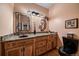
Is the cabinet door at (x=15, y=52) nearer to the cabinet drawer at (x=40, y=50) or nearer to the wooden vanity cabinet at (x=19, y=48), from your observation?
the wooden vanity cabinet at (x=19, y=48)

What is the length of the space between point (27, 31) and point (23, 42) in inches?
7.1

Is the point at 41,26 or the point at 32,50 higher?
the point at 41,26

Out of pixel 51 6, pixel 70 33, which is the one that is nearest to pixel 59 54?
pixel 70 33

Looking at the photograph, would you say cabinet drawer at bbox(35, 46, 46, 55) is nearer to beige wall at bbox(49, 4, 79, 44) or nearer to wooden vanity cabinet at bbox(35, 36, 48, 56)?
wooden vanity cabinet at bbox(35, 36, 48, 56)

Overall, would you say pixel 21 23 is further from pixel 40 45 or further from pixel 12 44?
pixel 40 45

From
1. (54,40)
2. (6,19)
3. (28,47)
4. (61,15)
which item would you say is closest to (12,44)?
(28,47)

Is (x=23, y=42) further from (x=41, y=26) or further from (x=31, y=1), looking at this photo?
(x=31, y=1)

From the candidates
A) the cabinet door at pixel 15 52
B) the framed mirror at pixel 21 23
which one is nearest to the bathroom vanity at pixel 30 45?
Answer: the cabinet door at pixel 15 52

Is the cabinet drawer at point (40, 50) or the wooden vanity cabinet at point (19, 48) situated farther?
the cabinet drawer at point (40, 50)

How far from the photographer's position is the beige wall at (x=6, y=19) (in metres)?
1.89

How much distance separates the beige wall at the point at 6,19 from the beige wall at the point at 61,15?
2.00ft

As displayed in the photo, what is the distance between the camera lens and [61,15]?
6.48ft

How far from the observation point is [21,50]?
190cm

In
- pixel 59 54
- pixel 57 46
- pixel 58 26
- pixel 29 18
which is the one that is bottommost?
pixel 59 54
